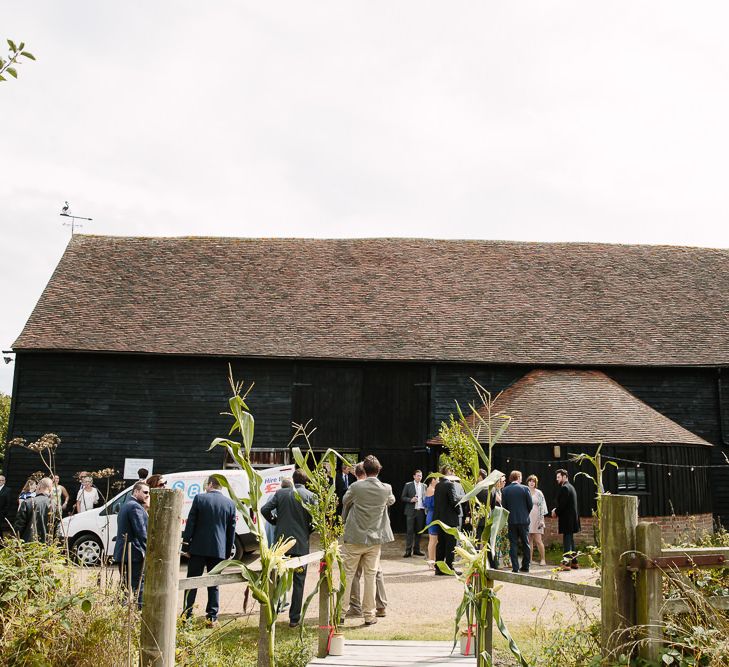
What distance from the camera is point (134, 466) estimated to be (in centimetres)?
1947

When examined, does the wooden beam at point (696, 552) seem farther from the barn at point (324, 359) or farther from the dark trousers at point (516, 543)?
the barn at point (324, 359)

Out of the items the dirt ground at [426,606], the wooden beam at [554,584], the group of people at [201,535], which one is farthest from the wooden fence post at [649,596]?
the group of people at [201,535]

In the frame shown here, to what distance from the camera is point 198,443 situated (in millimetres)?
19844

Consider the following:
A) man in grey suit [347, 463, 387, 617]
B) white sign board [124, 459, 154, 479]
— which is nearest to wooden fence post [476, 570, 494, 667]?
man in grey suit [347, 463, 387, 617]

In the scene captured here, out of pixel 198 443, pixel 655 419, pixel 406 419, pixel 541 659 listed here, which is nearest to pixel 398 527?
pixel 406 419

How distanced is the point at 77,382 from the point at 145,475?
15.8 ft

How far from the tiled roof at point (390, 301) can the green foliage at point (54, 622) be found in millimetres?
14593

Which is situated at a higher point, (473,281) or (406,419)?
(473,281)

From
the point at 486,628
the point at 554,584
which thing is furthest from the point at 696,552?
the point at 486,628

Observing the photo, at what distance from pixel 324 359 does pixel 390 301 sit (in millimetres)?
3276

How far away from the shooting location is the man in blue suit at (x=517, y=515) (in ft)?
39.7

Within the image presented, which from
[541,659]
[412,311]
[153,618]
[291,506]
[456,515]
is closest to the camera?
[153,618]

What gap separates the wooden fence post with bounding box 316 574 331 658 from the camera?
6.34 metres

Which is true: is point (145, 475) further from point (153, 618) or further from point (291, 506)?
point (153, 618)
